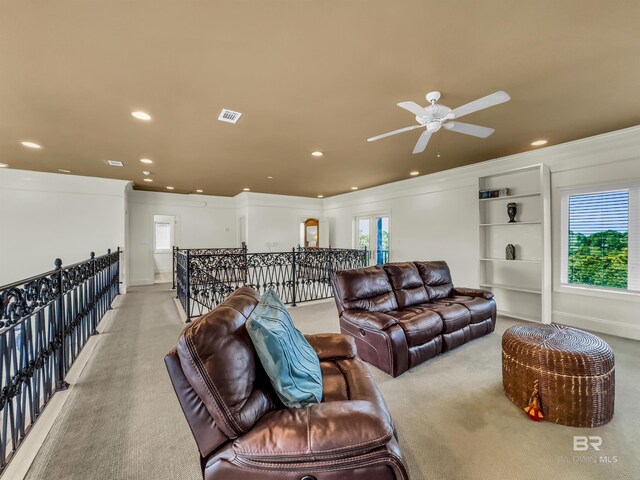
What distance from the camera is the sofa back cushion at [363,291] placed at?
3070 millimetres

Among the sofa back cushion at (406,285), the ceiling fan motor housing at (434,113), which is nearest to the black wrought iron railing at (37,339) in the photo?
the ceiling fan motor housing at (434,113)

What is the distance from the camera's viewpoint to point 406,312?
3.08 metres

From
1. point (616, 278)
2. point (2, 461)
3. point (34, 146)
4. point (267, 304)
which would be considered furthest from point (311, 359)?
point (34, 146)

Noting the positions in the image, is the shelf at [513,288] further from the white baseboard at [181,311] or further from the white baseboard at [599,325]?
the white baseboard at [181,311]

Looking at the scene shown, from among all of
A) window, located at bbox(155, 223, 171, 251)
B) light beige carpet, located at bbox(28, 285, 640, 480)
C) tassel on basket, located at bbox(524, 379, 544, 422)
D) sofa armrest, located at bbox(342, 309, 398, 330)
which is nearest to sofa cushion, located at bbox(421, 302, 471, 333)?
light beige carpet, located at bbox(28, 285, 640, 480)

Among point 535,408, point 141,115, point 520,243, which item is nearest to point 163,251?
point 141,115

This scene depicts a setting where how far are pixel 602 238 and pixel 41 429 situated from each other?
246 inches

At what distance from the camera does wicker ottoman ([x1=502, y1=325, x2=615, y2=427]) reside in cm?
190

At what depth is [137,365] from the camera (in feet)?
9.15

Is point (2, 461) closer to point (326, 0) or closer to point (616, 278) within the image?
point (326, 0)

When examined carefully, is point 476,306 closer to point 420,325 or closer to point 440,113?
point 420,325

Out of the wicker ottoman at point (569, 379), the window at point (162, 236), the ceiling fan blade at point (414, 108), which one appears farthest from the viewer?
the window at point (162, 236)

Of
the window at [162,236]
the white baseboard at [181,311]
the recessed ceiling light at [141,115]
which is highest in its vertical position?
the recessed ceiling light at [141,115]

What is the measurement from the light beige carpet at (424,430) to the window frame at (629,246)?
3.52 ft
